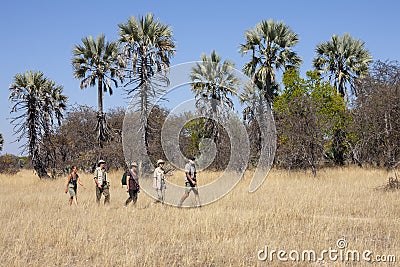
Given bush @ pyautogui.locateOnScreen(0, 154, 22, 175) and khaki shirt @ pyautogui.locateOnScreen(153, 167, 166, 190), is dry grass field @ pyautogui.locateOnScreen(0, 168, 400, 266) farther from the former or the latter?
bush @ pyautogui.locateOnScreen(0, 154, 22, 175)

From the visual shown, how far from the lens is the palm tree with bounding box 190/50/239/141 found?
80.7 ft

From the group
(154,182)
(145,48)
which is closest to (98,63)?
(145,48)

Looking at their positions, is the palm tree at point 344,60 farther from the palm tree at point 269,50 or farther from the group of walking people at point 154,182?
the group of walking people at point 154,182

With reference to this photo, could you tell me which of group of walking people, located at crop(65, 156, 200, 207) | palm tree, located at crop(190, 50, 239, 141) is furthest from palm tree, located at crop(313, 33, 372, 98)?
group of walking people, located at crop(65, 156, 200, 207)

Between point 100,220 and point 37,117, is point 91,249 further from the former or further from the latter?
point 37,117

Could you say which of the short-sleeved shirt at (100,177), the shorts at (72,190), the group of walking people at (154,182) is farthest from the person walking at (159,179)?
the shorts at (72,190)

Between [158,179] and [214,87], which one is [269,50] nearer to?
[214,87]

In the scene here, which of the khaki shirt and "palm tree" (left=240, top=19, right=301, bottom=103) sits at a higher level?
"palm tree" (left=240, top=19, right=301, bottom=103)

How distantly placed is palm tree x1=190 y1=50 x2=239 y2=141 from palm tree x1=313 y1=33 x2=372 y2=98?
12116 millimetres

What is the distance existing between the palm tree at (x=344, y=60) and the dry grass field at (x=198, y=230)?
67.3ft

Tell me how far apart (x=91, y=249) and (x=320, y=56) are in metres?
30.7

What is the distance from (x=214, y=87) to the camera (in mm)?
25031

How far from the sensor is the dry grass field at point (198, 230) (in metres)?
7.28

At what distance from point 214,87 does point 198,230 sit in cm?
1638
